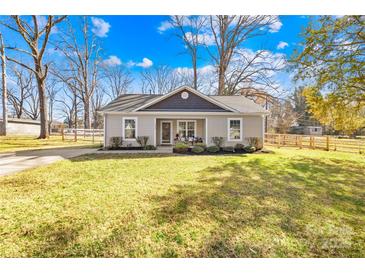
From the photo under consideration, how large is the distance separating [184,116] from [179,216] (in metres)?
8.98

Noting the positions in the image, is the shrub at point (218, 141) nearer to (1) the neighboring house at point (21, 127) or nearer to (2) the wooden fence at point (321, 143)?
(2) the wooden fence at point (321, 143)

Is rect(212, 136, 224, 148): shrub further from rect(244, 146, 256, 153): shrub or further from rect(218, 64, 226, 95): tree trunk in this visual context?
rect(218, 64, 226, 95): tree trunk

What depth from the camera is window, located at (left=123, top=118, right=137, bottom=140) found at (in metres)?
11.5

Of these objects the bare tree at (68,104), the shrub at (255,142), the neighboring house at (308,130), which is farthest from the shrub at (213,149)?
the bare tree at (68,104)

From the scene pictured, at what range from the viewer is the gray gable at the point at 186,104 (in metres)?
11.8

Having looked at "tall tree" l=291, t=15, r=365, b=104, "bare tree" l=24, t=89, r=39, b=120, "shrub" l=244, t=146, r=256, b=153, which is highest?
"bare tree" l=24, t=89, r=39, b=120

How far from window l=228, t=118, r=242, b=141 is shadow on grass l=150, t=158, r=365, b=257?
19.7 ft

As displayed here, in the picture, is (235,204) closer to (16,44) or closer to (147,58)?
(147,58)

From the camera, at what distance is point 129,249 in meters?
2.36

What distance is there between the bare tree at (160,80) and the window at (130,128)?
21.2 m

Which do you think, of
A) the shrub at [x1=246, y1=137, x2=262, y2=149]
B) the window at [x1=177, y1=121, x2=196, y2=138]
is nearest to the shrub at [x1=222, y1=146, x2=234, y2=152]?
the shrub at [x1=246, y1=137, x2=262, y2=149]

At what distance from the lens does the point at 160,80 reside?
32656 millimetres
